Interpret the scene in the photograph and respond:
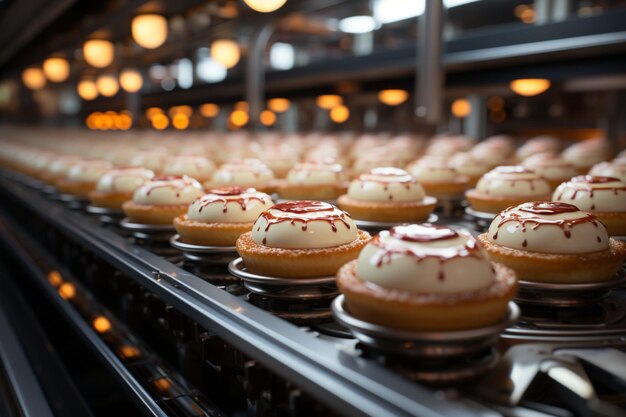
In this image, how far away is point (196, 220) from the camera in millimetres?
1317

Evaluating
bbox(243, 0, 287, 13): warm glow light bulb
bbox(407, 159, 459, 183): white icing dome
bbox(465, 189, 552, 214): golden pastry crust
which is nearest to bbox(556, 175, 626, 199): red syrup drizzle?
bbox(465, 189, 552, 214): golden pastry crust

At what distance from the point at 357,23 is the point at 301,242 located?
897 centimetres

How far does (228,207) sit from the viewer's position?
4.29 feet

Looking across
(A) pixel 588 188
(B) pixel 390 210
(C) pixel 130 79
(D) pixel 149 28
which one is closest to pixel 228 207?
(B) pixel 390 210

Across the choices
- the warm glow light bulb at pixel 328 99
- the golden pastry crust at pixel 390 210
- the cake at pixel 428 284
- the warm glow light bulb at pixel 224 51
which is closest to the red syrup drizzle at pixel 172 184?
the golden pastry crust at pixel 390 210

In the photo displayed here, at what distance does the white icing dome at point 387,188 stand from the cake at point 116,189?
79 centimetres

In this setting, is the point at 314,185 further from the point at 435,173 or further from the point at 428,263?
the point at 428,263

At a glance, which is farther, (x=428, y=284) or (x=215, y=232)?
(x=215, y=232)

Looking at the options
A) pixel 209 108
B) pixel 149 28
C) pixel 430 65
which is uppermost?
pixel 209 108

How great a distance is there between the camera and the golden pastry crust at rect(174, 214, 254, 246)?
1.27m

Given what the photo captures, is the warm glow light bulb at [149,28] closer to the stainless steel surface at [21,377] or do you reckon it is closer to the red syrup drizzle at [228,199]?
the stainless steel surface at [21,377]

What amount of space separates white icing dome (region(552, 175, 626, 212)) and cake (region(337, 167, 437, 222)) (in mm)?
364

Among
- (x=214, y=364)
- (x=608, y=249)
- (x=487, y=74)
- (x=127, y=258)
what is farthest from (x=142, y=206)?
(x=487, y=74)

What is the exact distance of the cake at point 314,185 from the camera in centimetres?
186
